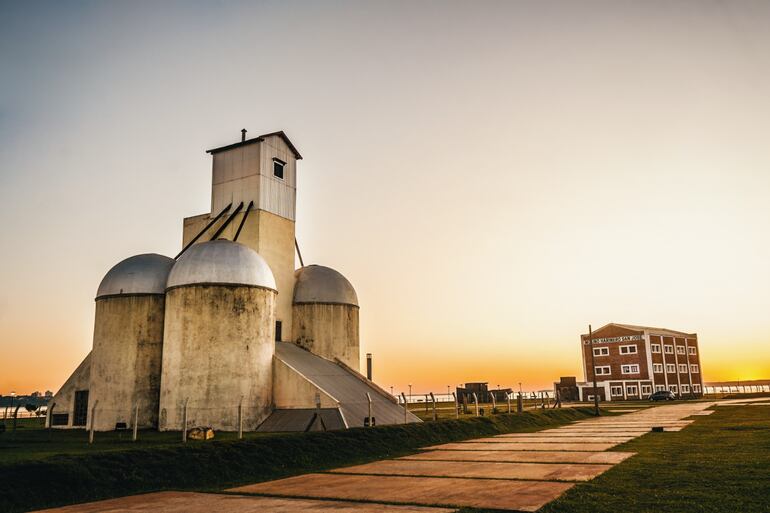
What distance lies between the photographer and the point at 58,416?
3538 centimetres

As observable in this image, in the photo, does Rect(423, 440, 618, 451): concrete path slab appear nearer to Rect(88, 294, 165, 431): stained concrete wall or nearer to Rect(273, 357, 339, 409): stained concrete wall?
Rect(273, 357, 339, 409): stained concrete wall

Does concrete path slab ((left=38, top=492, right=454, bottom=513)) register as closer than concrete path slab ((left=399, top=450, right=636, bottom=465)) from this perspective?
Yes

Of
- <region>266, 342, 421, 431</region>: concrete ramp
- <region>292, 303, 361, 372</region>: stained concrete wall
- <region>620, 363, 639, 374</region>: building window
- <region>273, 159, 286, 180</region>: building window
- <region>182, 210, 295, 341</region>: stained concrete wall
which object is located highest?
<region>273, 159, 286, 180</region>: building window

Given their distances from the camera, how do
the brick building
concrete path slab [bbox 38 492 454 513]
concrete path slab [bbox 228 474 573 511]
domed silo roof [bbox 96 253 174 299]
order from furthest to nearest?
the brick building, domed silo roof [bbox 96 253 174 299], concrete path slab [bbox 228 474 573 511], concrete path slab [bbox 38 492 454 513]

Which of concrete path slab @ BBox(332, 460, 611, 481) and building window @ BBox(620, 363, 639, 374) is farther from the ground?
building window @ BBox(620, 363, 639, 374)

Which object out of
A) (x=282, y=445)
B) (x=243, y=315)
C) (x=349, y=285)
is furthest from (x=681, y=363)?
(x=282, y=445)

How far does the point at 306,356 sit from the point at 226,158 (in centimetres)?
1389

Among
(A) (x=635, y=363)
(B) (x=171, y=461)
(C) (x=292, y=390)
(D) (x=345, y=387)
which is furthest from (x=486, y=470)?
(A) (x=635, y=363)

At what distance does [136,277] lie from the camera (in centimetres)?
3291

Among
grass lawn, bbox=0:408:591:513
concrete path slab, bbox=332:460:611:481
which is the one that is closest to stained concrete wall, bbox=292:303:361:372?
grass lawn, bbox=0:408:591:513

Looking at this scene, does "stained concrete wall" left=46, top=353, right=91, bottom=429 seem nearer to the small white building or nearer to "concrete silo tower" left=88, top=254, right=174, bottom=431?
the small white building

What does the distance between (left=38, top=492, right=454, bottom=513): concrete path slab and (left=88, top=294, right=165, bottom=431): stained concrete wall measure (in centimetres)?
1924

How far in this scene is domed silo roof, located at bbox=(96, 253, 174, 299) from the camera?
3262 centimetres

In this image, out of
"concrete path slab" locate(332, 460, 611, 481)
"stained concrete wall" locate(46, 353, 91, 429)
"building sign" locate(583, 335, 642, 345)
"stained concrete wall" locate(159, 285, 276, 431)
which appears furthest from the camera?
"building sign" locate(583, 335, 642, 345)
